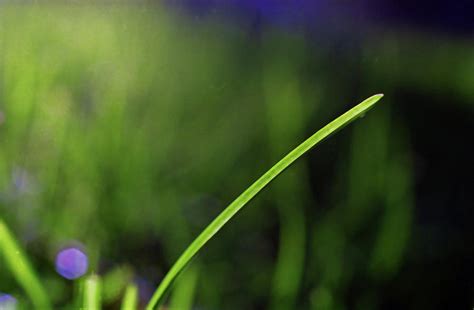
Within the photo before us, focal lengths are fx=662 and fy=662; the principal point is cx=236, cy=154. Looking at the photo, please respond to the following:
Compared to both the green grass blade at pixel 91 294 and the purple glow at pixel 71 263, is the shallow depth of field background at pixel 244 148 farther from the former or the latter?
the green grass blade at pixel 91 294

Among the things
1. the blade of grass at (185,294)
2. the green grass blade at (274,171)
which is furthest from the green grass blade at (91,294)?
the blade of grass at (185,294)

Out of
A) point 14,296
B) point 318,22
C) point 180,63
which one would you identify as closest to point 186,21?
point 180,63

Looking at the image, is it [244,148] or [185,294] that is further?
[244,148]

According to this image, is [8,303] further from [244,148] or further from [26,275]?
[244,148]

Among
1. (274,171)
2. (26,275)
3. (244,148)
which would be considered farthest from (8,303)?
(244,148)

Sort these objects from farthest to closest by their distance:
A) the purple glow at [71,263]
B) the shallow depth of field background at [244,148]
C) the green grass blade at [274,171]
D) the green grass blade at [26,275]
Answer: the shallow depth of field background at [244,148] → the purple glow at [71,263] → the green grass blade at [26,275] → the green grass blade at [274,171]
